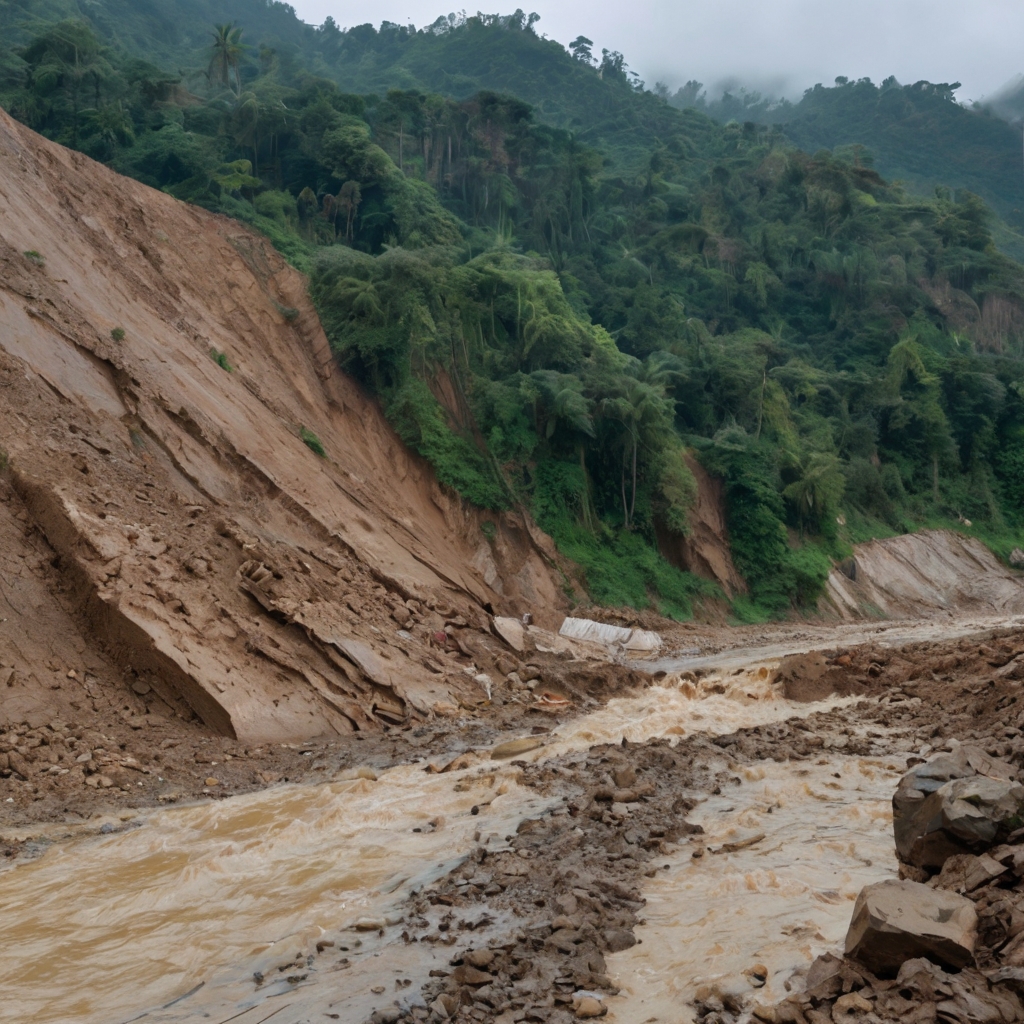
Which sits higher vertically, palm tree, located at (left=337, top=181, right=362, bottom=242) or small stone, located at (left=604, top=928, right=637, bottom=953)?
palm tree, located at (left=337, top=181, right=362, bottom=242)

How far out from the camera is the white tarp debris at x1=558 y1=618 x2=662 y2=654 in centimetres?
2312

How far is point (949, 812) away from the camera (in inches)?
227

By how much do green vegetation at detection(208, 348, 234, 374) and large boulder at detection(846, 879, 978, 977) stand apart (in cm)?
2075

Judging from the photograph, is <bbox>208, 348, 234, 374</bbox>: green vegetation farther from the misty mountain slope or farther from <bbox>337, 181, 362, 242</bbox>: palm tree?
the misty mountain slope

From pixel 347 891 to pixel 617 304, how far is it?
3791cm

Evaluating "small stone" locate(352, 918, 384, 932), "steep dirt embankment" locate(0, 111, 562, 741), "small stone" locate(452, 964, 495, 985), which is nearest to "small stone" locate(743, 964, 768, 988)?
"small stone" locate(452, 964, 495, 985)

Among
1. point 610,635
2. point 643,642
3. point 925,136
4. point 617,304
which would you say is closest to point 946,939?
point 610,635

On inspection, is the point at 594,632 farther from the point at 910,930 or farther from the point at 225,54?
the point at 225,54

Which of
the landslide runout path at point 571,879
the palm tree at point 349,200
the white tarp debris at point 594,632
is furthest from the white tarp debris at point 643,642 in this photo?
the palm tree at point 349,200

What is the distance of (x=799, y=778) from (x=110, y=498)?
1054 cm

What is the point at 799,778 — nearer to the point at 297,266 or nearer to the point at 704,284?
the point at 297,266

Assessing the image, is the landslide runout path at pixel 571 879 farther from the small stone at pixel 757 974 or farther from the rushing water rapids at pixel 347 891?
the small stone at pixel 757 974

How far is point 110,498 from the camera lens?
14.8 m

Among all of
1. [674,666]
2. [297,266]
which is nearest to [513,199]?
[297,266]
